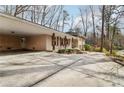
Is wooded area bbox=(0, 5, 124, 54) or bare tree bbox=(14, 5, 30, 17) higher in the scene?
bare tree bbox=(14, 5, 30, 17)

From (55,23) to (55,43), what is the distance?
285cm

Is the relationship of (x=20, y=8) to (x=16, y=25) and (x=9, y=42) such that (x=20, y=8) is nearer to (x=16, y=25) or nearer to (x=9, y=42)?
(x=9, y=42)

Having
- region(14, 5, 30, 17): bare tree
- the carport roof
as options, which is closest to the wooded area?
region(14, 5, 30, 17): bare tree

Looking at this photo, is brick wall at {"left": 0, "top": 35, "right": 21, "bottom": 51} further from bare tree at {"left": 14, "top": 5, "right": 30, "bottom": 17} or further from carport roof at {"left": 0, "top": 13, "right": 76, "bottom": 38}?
carport roof at {"left": 0, "top": 13, "right": 76, "bottom": 38}

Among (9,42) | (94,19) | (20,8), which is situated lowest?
(9,42)

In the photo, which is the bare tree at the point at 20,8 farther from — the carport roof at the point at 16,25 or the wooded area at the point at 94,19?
the carport roof at the point at 16,25

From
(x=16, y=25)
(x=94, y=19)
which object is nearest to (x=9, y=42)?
(x=16, y=25)

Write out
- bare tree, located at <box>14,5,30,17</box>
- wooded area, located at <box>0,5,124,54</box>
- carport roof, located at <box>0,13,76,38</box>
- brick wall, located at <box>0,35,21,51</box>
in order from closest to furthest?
carport roof, located at <box>0,13,76,38</box> → wooded area, located at <box>0,5,124,54</box> → brick wall, located at <box>0,35,21,51</box> → bare tree, located at <box>14,5,30,17</box>

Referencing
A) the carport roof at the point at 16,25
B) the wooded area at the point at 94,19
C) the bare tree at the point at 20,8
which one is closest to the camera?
the carport roof at the point at 16,25

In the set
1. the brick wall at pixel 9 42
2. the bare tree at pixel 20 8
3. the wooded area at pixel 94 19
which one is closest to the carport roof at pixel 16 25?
the wooded area at pixel 94 19

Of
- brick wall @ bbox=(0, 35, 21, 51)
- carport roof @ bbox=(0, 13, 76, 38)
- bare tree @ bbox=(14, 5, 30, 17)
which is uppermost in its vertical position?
bare tree @ bbox=(14, 5, 30, 17)

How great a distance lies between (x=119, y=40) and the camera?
26.3 feet
